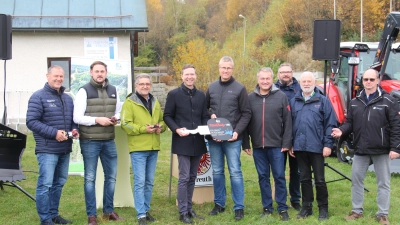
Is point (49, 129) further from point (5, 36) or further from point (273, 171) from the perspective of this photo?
point (5, 36)

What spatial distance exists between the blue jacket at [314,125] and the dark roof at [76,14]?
9571 millimetres

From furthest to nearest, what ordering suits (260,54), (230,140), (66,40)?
1. (260,54)
2. (66,40)
3. (230,140)

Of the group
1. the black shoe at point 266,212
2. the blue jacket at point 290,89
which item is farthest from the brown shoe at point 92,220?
the blue jacket at point 290,89

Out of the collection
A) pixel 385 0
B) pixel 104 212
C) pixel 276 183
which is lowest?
pixel 104 212

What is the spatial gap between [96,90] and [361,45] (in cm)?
633

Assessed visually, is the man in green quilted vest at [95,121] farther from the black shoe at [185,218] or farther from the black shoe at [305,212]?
the black shoe at [305,212]

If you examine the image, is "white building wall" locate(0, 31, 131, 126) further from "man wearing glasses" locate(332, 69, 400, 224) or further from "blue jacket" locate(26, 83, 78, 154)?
"man wearing glasses" locate(332, 69, 400, 224)

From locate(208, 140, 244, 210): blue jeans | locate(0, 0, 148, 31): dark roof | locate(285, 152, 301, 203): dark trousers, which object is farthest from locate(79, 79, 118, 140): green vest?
locate(0, 0, 148, 31): dark roof

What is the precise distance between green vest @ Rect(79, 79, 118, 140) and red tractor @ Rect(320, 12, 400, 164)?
15.8ft

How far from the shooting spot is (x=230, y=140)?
18.3ft

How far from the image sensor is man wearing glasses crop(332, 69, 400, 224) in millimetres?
5359

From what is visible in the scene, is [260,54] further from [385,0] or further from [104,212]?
[104,212]

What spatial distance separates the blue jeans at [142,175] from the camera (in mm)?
5480

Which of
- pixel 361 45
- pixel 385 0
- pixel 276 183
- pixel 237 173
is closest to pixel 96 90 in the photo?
pixel 237 173
